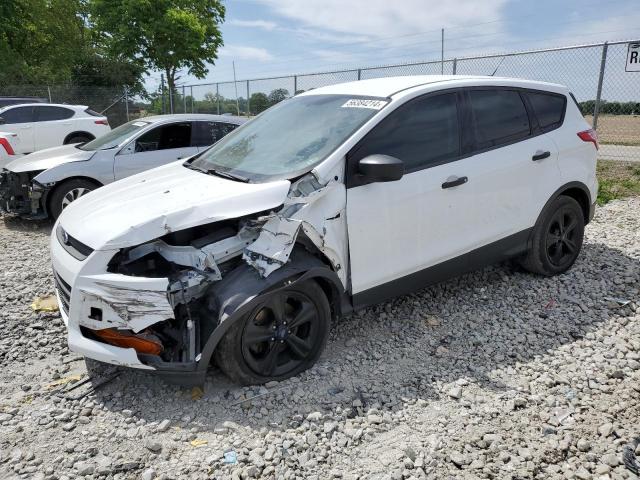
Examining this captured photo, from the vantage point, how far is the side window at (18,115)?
12289 millimetres

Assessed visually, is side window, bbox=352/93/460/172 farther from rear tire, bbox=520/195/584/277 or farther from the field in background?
the field in background

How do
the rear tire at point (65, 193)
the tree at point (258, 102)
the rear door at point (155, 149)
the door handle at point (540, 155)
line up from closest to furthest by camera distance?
the door handle at point (540, 155) → the rear tire at point (65, 193) → the rear door at point (155, 149) → the tree at point (258, 102)

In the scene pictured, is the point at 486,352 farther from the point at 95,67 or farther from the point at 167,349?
the point at 95,67

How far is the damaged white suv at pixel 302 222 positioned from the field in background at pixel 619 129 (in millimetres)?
6275

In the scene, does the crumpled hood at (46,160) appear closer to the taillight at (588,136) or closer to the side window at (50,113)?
the side window at (50,113)

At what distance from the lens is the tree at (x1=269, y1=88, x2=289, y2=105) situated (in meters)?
14.7

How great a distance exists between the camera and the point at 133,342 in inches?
112

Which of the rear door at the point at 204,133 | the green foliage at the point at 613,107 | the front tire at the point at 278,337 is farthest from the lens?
the green foliage at the point at 613,107

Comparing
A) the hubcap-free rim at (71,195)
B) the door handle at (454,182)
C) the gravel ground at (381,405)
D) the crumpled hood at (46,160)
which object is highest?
the door handle at (454,182)

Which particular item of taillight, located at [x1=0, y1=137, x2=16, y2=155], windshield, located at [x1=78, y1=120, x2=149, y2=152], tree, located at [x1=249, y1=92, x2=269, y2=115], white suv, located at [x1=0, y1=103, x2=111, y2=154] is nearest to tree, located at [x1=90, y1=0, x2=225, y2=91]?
tree, located at [x1=249, y1=92, x2=269, y2=115]

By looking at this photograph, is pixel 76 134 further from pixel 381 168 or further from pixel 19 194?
pixel 381 168

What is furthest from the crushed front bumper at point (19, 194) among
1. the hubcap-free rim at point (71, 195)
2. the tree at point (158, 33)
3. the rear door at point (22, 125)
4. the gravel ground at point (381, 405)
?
the tree at point (158, 33)

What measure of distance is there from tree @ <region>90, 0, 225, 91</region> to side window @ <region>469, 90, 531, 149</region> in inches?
726

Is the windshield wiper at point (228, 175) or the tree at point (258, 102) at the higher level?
the tree at point (258, 102)
